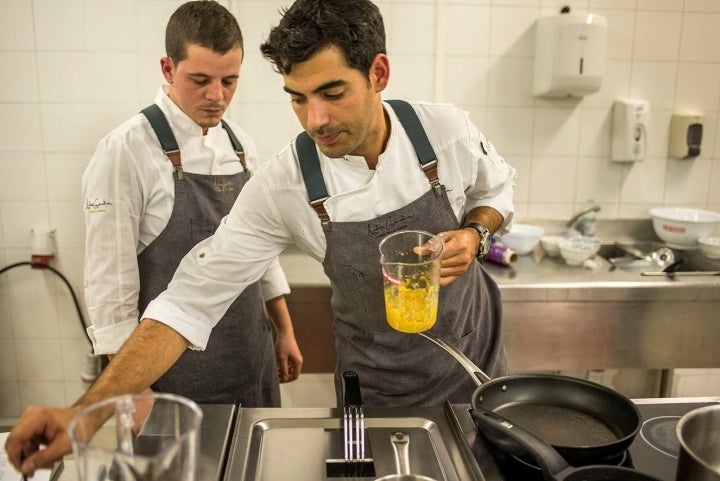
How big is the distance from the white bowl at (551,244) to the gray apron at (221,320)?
1.49 meters

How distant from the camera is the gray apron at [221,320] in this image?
6.36 feet

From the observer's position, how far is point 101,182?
5.93 feet

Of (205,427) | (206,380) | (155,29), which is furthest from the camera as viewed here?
(155,29)

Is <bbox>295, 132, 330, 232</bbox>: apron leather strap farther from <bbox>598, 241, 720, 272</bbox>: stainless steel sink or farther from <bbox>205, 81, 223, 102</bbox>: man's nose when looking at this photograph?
<bbox>598, 241, 720, 272</bbox>: stainless steel sink

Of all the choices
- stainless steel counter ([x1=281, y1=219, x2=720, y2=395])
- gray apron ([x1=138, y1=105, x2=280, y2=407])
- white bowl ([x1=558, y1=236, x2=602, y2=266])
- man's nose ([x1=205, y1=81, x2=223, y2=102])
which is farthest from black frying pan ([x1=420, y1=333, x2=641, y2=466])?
white bowl ([x1=558, y1=236, x2=602, y2=266])

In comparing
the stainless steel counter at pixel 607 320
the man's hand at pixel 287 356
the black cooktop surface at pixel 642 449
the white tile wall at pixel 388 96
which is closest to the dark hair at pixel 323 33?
the black cooktop surface at pixel 642 449

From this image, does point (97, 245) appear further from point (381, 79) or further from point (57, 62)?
point (57, 62)

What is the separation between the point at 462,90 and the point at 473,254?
5.50ft

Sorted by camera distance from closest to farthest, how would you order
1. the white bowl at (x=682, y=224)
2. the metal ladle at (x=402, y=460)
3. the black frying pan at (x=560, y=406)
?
the metal ladle at (x=402, y=460) → the black frying pan at (x=560, y=406) → the white bowl at (x=682, y=224)

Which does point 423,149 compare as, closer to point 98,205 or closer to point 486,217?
point 486,217

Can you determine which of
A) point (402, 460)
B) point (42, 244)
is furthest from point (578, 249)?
point (42, 244)

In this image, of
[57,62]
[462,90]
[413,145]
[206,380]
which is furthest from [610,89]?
[57,62]

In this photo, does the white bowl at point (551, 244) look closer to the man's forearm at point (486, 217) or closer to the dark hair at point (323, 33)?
the man's forearm at point (486, 217)

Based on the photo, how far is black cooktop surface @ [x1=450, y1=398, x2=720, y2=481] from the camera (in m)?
1.01
